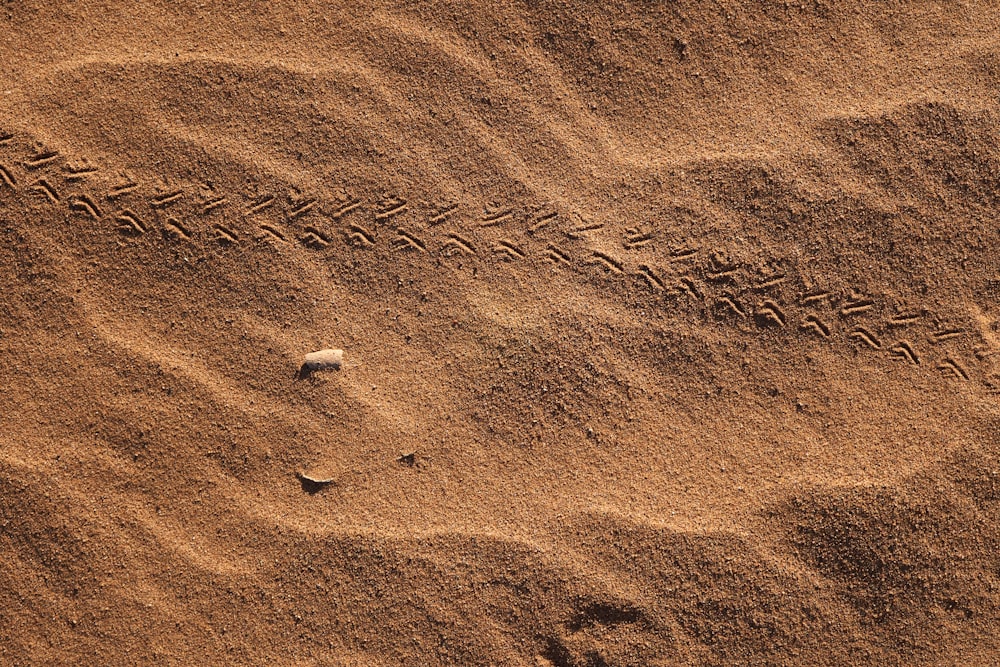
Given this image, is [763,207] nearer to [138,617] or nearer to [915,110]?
[915,110]

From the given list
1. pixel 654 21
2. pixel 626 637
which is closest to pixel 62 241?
pixel 654 21

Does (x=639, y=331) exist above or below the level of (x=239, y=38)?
below

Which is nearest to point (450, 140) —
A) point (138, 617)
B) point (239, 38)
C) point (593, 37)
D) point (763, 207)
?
point (593, 37)

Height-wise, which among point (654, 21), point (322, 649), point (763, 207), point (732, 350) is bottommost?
point (322, 649)
